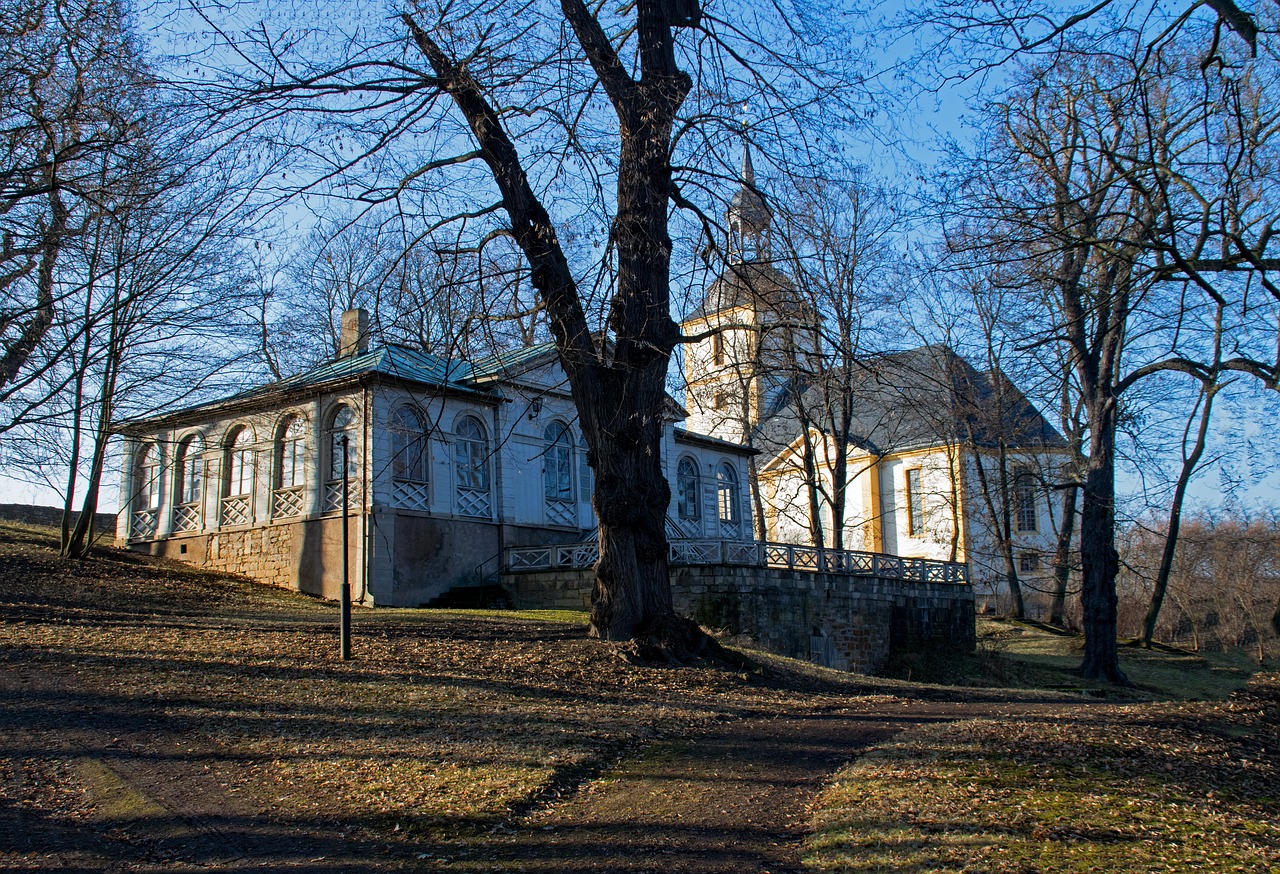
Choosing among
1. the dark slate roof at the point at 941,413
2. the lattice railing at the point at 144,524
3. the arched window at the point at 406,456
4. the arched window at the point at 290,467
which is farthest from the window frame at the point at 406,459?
the dark slate roof at the point at 941,413

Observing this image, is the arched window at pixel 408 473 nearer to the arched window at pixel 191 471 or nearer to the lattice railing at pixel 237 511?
the lattice railing at pixel 237 511

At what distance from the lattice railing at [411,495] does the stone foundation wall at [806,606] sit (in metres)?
2.59

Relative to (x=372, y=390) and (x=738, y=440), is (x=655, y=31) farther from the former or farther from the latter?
(x=738, y=440)

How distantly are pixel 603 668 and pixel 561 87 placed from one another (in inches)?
242

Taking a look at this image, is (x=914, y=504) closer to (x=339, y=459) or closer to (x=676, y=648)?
(x=339, y=459)

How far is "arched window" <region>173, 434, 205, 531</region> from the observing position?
78.2 feet

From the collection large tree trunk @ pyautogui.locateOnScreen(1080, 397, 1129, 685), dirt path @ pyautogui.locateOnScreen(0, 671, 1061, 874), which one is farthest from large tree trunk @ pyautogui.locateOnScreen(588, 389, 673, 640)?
large tree trunk @ pyautogui.locateOnScreen(1080, 397, 1129, 685)

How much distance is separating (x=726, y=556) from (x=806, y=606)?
7.60ft

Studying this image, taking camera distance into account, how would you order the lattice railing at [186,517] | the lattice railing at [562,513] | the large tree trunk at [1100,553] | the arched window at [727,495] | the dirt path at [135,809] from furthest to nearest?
the arched window at [727,495]
the lattice railing at [562,513]
the lattice railing at [186,517]
the large tree trunk at [1100,553]
the dirt path at [135,809]

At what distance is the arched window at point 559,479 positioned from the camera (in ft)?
80.8

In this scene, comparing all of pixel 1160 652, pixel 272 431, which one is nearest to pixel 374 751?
pixel 272 431

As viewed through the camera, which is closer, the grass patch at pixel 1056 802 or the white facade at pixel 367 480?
the grass patch at pixel 1056 802

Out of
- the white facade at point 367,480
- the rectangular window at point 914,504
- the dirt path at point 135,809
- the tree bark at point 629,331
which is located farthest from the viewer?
the rectangular window at point 914,504

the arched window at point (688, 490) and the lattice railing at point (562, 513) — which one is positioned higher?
the arched window at point (688, 490)
